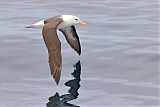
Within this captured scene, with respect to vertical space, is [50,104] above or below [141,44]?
below

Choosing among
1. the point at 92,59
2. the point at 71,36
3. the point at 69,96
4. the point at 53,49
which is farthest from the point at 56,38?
the point at 71,36

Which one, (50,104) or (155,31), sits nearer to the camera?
(50,104)

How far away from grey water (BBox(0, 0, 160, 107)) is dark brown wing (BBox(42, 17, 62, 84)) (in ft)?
0.94

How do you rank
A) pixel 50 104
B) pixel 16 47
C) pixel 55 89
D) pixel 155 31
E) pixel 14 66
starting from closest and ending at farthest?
1. pixel 50 104
2. pixel 55 89
3. pixel 14 66
4. pixel 16 47
5. pixel 155 31

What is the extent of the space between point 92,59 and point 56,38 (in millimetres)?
1364

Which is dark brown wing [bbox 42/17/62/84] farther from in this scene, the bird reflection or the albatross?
→ the bird reflection

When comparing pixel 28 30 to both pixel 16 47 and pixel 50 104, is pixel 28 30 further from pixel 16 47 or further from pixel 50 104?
pixel 50 104

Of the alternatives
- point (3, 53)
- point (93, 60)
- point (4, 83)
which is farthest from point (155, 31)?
point (4, 83)

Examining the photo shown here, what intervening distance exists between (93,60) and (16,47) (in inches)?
75.7

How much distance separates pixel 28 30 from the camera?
53.1ft

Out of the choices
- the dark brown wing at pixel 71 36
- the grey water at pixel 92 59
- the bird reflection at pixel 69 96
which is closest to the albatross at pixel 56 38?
the dark brown wing at pixel 71 36

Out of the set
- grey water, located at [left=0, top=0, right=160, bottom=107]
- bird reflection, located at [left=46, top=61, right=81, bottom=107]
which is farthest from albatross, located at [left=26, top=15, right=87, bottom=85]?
bird reflection, located at [left=46, top=61, right=81, bottom=107]

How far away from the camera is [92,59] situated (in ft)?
44.7

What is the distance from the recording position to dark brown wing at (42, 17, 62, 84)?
39.3 ft
